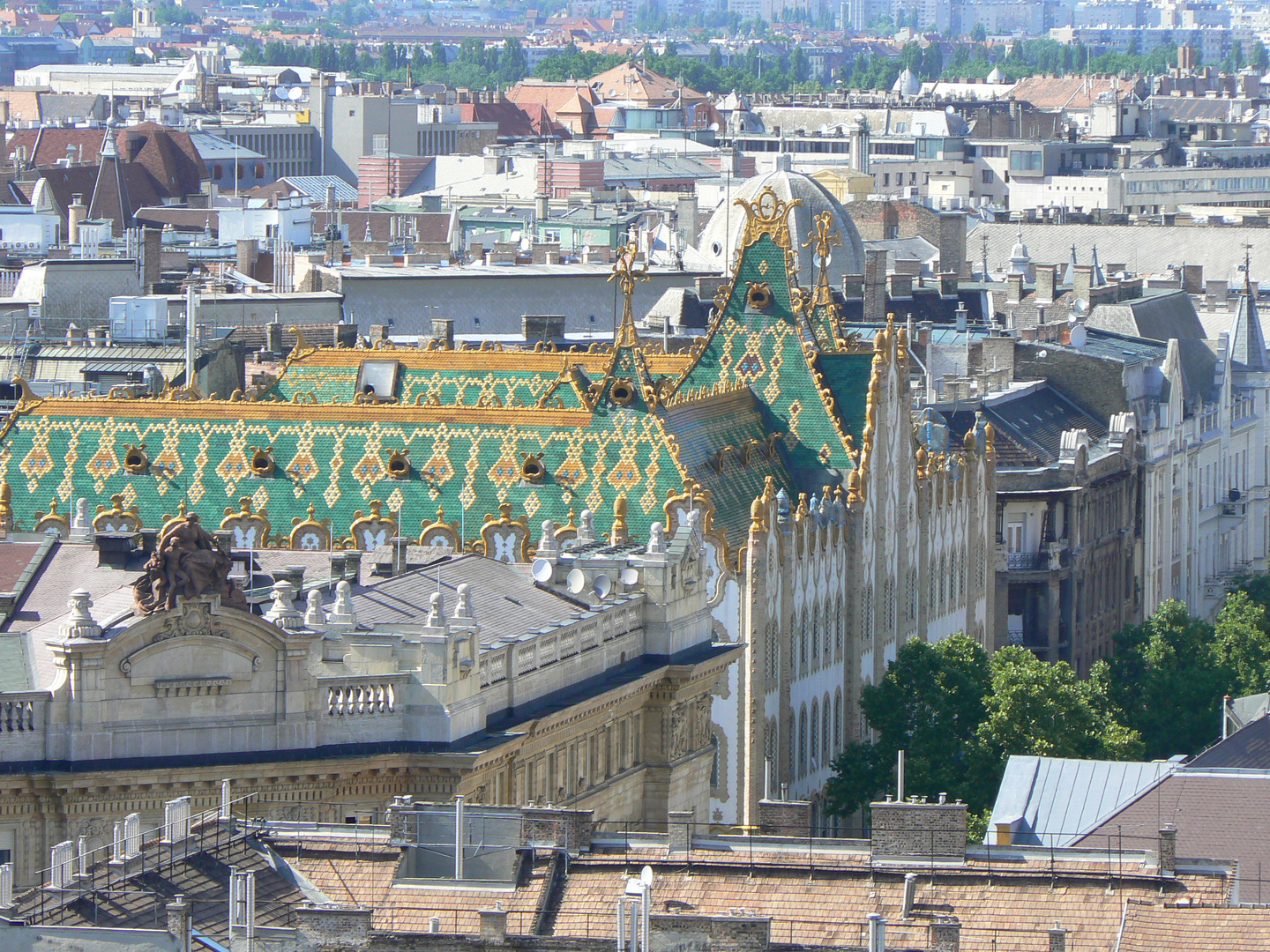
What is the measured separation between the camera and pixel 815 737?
12050 cm

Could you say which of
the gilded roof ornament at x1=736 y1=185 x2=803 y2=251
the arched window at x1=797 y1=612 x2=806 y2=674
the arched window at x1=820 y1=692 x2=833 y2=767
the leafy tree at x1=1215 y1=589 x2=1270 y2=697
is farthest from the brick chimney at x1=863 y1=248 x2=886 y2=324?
the arched window at x1=797 y1=612 x2=806 y2=674

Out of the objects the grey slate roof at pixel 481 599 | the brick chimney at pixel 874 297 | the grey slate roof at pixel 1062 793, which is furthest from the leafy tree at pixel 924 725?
the brick chimney at pixel 874 297

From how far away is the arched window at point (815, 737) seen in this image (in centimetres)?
12000

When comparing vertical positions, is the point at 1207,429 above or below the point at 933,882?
below

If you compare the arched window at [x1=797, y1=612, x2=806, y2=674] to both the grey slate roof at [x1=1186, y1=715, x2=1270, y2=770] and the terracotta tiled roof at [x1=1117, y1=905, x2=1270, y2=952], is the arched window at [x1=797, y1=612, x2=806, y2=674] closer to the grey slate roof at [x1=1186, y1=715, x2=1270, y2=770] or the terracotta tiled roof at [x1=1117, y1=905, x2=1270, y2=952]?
the grey slate roof at [x1=1186, y1=715, x2=1270, y2=770]

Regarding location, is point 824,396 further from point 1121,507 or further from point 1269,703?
point 1121,507

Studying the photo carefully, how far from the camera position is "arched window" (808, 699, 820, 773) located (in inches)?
4724

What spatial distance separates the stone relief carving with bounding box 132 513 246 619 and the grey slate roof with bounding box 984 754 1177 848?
729 inches

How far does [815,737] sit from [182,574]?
134ft

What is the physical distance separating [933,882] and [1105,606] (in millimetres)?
91595

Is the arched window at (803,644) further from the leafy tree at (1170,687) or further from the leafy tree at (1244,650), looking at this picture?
the leafy tree at (1244,650)

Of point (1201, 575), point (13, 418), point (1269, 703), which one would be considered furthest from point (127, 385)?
point (1201, 575)

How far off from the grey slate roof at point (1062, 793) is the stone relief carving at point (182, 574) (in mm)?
18511

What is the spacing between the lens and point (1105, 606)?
164 m
